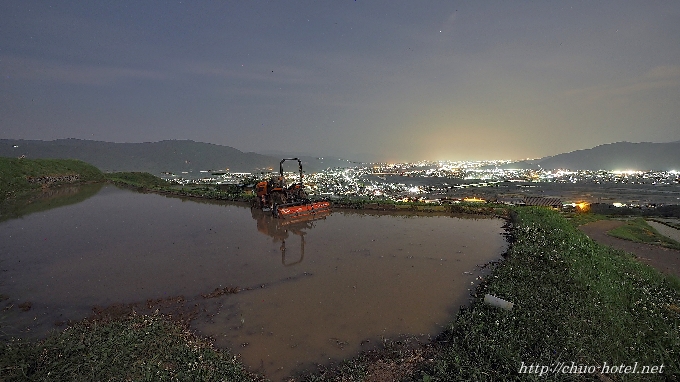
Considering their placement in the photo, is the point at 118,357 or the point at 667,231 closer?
the point at 118,357

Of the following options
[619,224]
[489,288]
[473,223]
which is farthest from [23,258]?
[619,224]

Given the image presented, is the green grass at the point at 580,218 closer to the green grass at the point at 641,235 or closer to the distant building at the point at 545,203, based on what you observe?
the green grass at the point at 641,235

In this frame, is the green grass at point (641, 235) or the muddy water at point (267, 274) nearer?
the muddy water at point (267, 274)

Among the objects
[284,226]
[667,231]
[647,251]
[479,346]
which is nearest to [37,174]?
[284,226]

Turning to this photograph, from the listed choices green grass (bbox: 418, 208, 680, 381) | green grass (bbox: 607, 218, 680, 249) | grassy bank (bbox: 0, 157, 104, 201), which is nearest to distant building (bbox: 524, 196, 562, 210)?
green grass (bbox: 607, 218, 680, 249)

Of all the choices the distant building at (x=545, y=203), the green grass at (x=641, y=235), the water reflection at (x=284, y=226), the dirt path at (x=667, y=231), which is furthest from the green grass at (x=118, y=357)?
the distant building at (x=545, y=203)

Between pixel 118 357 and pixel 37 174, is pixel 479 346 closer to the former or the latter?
pixel 118 357

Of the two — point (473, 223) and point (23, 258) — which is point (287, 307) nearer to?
point (23, 258)
